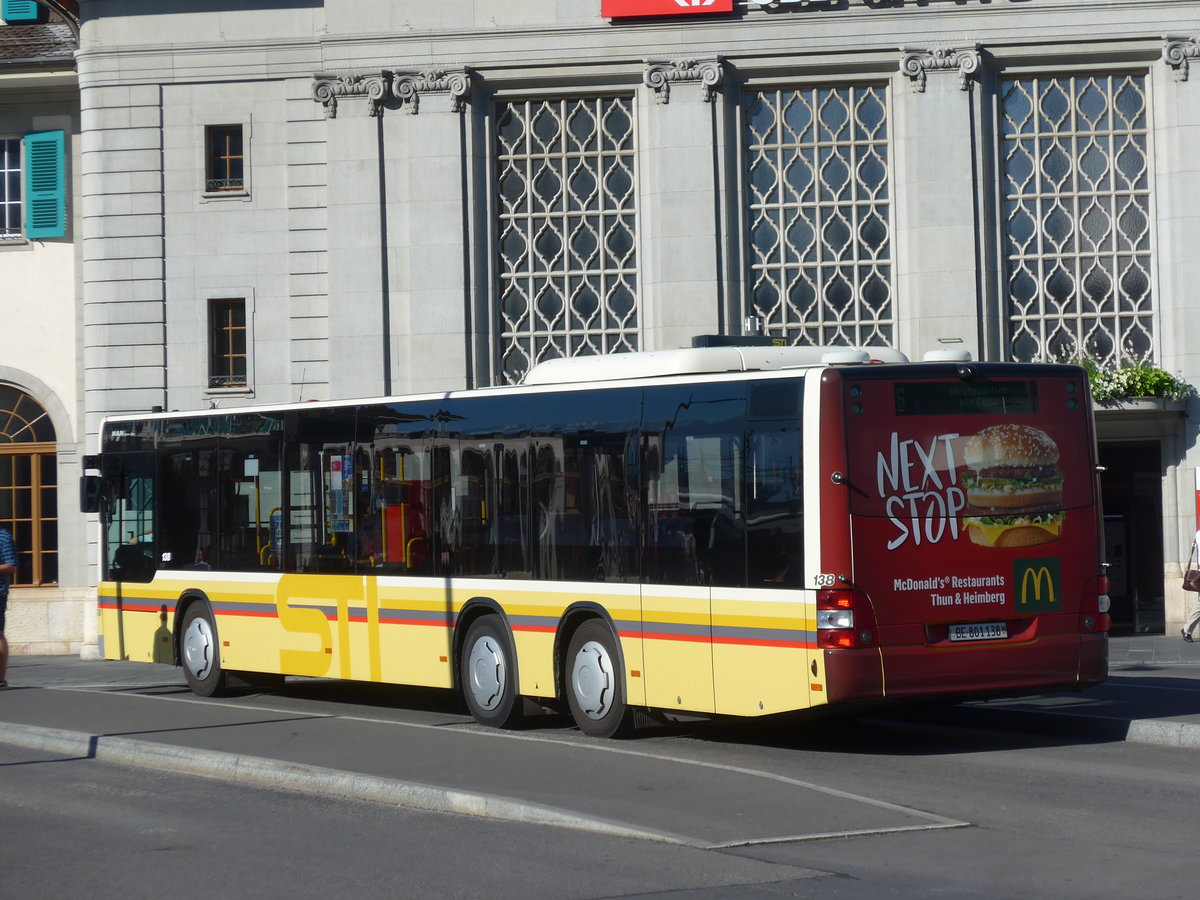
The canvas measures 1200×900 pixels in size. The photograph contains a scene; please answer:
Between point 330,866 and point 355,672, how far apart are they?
7460mm

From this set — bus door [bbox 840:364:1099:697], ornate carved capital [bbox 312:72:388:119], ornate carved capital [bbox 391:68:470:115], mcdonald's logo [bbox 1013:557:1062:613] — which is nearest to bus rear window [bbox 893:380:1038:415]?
bus door [bbox 840:364:1099:697]

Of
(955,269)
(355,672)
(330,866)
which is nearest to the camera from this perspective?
(330,866)

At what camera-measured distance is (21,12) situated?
93.5 ft

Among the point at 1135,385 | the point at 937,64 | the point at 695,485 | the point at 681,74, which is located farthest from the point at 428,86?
the point at 695,485

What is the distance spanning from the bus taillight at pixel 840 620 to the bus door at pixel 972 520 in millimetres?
125

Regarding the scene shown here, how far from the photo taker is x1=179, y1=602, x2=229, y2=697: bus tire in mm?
17844

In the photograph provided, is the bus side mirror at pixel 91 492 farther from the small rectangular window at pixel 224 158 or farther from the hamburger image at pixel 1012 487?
the hamburger image at pixel 1012 487

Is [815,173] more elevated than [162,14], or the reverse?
[162,14]

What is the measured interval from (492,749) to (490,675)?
237 centimetres

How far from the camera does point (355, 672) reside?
1591 cm

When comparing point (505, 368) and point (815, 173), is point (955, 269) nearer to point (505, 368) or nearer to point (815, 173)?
point (815, 173)

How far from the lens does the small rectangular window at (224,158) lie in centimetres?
2642

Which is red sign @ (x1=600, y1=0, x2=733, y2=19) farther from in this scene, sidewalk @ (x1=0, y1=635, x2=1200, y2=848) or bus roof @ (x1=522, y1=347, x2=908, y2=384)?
bus roof @ (x1=522, y1=347, x2=908, y2=384)

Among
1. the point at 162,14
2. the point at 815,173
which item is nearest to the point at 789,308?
the point at 815,173
